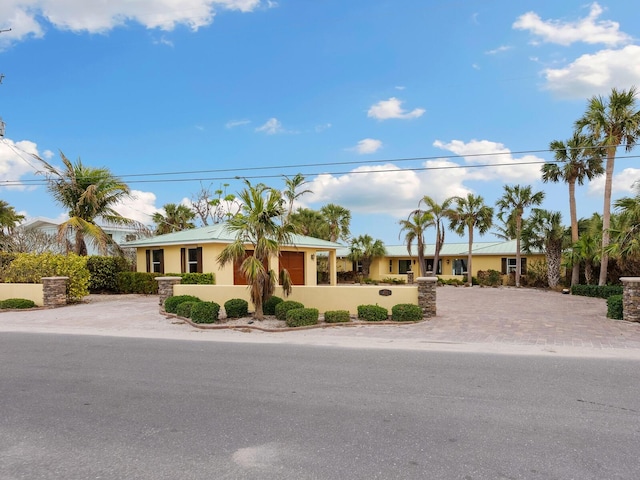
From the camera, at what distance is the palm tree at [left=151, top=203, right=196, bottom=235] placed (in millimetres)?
35250

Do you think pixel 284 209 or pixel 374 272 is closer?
pixel 284 209

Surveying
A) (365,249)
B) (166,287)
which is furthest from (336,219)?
(166,287)

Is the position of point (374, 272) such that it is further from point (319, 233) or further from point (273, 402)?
point (273, 402)

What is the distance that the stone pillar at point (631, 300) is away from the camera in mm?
12359

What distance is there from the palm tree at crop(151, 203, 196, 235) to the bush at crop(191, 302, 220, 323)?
76.9 feet

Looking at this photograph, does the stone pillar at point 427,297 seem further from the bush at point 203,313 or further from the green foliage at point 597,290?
the green foliage at point 597,290

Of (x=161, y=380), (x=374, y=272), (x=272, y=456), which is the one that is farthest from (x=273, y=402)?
(x=374, y=272)

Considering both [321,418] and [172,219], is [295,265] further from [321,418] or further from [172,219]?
[321,418]

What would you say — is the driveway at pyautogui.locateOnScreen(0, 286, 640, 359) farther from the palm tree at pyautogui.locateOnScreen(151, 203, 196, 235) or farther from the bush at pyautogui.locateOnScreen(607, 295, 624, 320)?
the palm tree at pyautogui.locateOnScreen(151, 203, 196, 235)

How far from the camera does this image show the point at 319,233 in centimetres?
3578

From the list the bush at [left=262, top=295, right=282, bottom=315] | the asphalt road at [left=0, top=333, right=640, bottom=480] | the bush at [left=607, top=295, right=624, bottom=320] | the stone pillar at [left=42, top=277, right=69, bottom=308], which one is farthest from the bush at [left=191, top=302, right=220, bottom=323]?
the bush at [left=607, top=295, right=624, bottom=320]

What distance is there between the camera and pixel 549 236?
28.5 meters

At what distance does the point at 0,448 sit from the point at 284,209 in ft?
31.4

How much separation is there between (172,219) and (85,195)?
12769 mm
